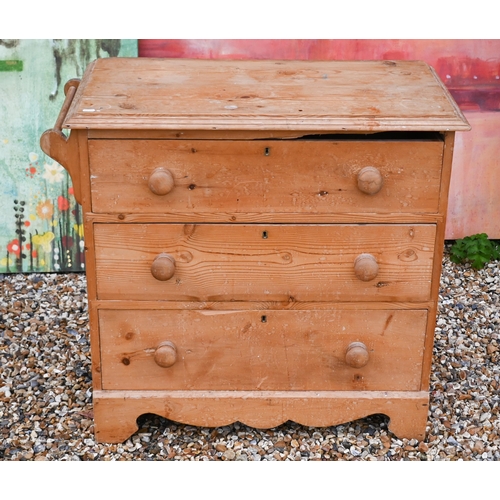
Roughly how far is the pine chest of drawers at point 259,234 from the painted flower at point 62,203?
123 cm

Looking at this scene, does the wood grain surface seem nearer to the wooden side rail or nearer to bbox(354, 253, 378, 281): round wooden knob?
bbox(354, 253, 378, 281): round wooden knob

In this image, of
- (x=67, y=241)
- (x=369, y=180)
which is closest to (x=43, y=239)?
(x=67, y=241)

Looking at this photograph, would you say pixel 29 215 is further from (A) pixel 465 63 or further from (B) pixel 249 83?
(A) pixel 465 63

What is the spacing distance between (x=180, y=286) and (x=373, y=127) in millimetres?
851

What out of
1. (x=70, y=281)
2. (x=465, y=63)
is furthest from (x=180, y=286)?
(x=465, y=63)

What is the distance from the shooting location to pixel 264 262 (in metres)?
2.85

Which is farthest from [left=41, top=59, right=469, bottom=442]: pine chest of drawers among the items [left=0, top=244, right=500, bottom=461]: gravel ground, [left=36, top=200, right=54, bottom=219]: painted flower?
[left=36, top=200, right=54, bottom=219]: painted flower

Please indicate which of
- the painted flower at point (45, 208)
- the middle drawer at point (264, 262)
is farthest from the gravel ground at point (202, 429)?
the middle drawer at point (264, 262)

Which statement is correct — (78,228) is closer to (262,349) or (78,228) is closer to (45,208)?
(45,208)

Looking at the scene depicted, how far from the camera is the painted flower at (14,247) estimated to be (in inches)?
172

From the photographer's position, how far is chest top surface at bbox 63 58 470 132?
265cm

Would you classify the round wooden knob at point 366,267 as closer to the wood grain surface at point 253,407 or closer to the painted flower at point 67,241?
the wood grain surface at point 253,407

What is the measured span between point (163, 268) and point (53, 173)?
5.48 ft

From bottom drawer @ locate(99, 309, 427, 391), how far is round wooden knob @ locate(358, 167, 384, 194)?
0.47m
